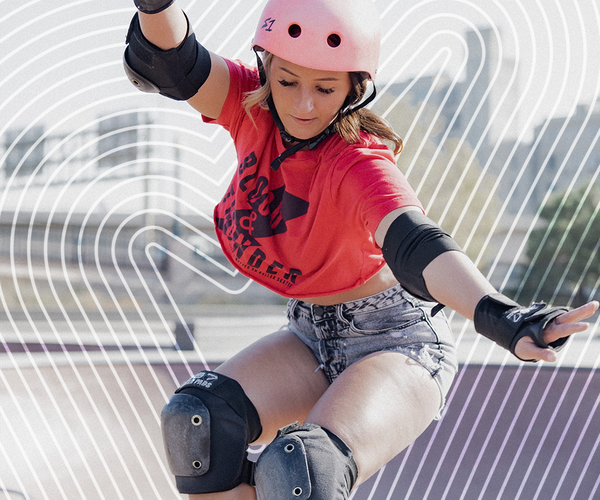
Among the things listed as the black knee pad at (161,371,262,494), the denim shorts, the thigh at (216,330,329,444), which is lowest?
the black knee pad at (161,371,262,494)

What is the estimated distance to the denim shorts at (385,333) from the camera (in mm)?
→ 1933

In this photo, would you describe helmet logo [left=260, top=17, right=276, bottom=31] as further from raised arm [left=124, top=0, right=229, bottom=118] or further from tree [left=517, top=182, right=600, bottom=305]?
tree [left=517, top=182, right=600, bottom=305]

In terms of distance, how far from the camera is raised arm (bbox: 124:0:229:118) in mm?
1865

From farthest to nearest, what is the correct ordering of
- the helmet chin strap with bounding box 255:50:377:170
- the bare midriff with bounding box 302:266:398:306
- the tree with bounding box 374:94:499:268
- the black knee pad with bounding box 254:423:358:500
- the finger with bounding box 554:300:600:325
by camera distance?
the tree with bounding box 374:94:499:268 → the bare midriff with bounding box 302:266:398:306 → the helmet chin strap with bounding box 255:50:377:170 → the black knee pad with bounding box 254:423:358:500 → the finger with bounding box 554:300:600:325

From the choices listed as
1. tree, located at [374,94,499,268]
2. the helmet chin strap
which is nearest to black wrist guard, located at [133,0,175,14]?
the helmet chin strap

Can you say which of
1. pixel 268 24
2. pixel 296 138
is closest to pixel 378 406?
pixel 296 138

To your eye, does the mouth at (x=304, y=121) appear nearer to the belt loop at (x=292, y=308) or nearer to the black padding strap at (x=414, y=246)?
the black padding strap at (x=414, y=246)

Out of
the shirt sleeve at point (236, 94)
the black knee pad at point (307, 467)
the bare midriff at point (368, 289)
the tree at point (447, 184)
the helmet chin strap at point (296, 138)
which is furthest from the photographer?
the tree at point (447, 184)

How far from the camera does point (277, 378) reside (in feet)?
6.54

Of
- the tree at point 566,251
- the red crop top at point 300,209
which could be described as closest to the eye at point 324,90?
the red crop top at point 300,209

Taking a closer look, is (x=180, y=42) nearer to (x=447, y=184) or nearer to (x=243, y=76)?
(x=243, y=76)

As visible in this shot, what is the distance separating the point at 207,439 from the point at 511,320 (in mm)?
938

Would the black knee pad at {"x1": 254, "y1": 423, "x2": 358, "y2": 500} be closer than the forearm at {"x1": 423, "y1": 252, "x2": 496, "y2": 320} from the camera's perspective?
No

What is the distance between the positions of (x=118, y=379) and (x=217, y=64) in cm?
378
